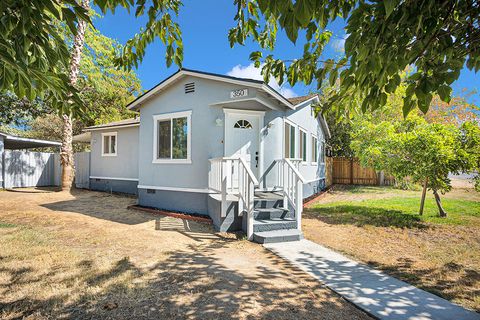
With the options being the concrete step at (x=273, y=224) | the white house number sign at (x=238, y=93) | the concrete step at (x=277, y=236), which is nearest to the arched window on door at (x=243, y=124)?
the white house number sign at (x=238, y=93)

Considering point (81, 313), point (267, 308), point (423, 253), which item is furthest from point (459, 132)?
point (81, 313)

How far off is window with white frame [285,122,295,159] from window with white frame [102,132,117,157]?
895 cm

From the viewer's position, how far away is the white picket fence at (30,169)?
1603 centimetres

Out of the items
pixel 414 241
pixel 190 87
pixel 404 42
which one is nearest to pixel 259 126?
pixel 190 87

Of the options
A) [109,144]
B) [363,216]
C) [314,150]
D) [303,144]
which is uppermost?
[109,144]

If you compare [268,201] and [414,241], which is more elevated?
[268,201]

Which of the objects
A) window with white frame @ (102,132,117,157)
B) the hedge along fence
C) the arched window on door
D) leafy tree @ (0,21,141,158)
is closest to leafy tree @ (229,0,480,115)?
the arched window on door

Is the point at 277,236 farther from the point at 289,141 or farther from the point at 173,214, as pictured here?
the point at 289,141

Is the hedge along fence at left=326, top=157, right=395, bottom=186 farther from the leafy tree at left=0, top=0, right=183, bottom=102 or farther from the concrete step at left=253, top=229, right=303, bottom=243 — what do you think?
the leafy tree at left=0, top=0, right=183, bottom=102

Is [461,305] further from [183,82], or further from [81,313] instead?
[183,82]

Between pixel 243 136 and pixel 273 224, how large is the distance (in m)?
3.17

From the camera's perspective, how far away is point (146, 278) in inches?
164

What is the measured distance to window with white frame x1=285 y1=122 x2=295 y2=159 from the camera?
10305 millimetres

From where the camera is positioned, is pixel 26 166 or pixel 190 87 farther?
pixel 26 166
